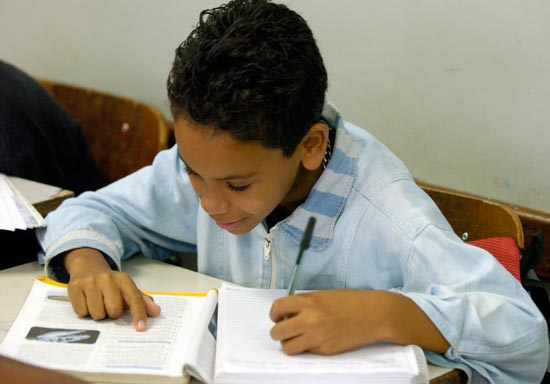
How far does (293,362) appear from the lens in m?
0.88

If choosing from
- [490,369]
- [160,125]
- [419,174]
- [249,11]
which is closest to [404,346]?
[490,369]

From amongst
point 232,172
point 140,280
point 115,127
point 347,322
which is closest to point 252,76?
point 232,172

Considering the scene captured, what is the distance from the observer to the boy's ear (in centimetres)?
110

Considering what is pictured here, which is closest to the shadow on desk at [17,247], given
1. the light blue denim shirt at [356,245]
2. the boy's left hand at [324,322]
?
the light blue denim shirt at [356,245]

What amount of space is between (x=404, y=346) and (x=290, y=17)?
50 centimetres

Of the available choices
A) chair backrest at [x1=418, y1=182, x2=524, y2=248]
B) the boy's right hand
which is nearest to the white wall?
chair backrest at [x1=418, y1=182, x2=524, y2=248]

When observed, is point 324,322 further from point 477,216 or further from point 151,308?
point 477,216

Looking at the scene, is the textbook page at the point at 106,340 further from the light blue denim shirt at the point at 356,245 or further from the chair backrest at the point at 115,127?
the chair backrest at the point at 115,127

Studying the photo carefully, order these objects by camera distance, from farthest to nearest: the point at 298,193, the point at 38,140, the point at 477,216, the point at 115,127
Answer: the point at 115,127 → the point at 38,140 → the point at 477,216 → the point at 298,193

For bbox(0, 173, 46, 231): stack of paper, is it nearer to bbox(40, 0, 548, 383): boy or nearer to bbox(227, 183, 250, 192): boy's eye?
bbox(40, 0, 548, 383): boy

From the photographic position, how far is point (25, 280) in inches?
47.9

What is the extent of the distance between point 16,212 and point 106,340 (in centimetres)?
49

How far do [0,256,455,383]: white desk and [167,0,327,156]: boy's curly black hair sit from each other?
31 cm

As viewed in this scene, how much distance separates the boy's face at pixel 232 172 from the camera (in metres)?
1.01
